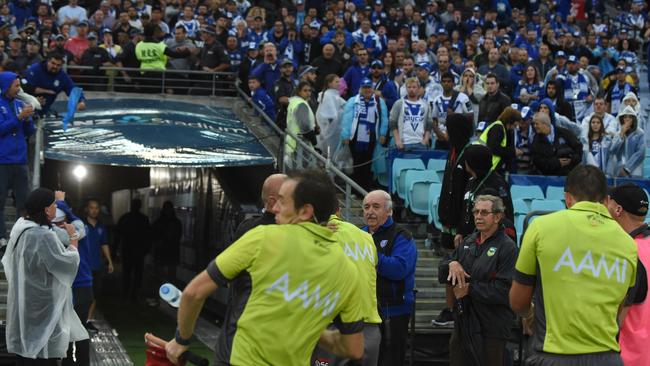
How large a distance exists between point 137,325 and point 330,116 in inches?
154

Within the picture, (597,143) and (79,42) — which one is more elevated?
(79,42)

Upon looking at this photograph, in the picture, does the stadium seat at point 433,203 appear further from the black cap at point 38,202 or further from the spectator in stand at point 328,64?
the spectator in stand at point 328,64

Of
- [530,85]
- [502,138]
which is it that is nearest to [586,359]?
[502,138]

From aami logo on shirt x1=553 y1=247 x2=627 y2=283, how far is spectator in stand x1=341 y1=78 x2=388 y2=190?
921 centimetres

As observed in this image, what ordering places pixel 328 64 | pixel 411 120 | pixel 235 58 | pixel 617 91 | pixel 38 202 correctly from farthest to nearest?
pixel 235 58
pixel 617 91
pixel 328 64
pixel 411 120
pixel 38 202

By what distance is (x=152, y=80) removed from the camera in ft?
65.7

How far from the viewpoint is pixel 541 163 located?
14.5 metres

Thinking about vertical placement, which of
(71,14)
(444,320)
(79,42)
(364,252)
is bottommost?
(444,320)

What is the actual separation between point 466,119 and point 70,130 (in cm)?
698

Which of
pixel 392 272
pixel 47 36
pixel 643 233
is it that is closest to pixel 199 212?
pixel 47 36

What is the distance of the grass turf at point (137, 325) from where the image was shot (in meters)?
13.3

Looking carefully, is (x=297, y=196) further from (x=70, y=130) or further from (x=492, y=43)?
(x=492, y=43)

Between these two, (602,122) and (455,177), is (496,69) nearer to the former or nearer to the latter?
(602,122)

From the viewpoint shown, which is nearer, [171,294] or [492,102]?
[171,294]
